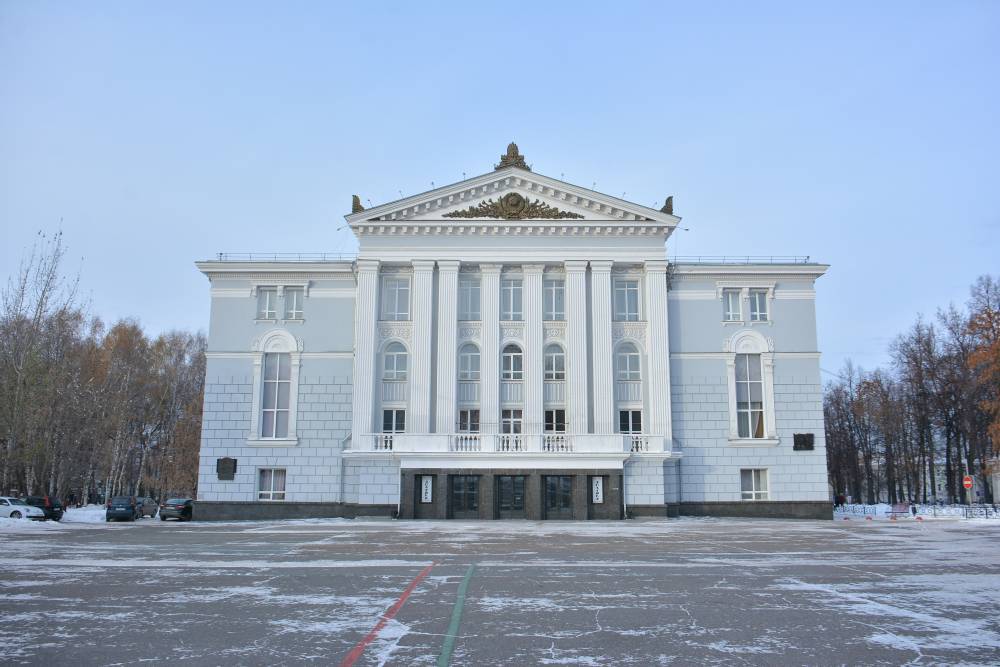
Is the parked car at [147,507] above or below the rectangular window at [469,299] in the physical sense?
below

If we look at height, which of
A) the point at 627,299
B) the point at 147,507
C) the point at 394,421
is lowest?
the point at 147,507

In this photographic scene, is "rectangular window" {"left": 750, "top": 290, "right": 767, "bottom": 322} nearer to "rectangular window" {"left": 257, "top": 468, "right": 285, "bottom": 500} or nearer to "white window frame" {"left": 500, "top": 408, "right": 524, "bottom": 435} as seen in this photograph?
"white window frame" {"left": 500, "top": 408, "right": 524, "bottom": 435}

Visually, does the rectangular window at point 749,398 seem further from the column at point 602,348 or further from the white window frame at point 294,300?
the white window frame at point 294,300

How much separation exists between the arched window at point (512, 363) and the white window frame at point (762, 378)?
11.4m

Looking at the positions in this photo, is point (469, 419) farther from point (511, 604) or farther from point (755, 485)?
point (511, 604)

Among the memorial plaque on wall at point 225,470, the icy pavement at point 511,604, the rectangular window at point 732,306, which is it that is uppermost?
the rectangular window at point 732,306

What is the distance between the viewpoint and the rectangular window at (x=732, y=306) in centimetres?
4475

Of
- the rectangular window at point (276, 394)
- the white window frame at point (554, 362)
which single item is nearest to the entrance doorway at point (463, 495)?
the white window frame at point (554, 362)

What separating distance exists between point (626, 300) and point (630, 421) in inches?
262

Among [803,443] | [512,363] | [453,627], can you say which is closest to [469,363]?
[512,363]

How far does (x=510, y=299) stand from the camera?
44.2m

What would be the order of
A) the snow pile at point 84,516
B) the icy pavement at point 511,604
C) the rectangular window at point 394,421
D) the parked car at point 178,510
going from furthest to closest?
1. the parked car at point 178,510
2. the snow pile at point 84,516
3. the rectangular window at point 394,421
4. the icy pavement at point 511,604

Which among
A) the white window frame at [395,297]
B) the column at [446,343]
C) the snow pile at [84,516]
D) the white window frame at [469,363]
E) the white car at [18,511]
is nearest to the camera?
the white car at [18,511]

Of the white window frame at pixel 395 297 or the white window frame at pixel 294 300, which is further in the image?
the white window frame at pixel 294 300
